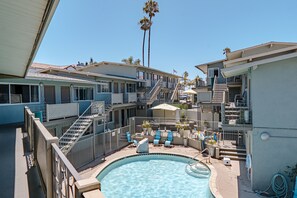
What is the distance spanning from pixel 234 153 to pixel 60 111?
1372 centimetres

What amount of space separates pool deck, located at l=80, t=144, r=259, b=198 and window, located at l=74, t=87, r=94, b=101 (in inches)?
247

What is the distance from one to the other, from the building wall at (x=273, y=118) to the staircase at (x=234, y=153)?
4.35 metres

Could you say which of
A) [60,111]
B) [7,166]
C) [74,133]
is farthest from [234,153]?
[7,166]

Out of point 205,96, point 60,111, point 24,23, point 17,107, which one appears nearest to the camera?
point 24,23

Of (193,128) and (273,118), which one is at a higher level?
(273,118)

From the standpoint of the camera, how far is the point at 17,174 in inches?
173

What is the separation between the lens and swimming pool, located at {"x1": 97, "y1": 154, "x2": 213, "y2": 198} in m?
10.6

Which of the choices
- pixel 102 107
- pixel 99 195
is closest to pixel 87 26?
pixel 102 107

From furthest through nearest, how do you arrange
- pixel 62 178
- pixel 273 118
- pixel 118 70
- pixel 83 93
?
pixel 118 70 → pixel 83 93 → pixel 273 118 → pixel 62 178

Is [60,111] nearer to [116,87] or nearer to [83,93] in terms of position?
[83,93]

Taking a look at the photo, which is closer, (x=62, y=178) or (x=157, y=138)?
(x=62, y=178)

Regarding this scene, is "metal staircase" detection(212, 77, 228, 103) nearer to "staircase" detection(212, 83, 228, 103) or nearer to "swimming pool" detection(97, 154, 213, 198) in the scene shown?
"staircase" detection(212, 83, 228, 103)

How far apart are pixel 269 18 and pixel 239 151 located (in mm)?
14066

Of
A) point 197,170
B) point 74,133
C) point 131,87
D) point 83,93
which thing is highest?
point 131,87
